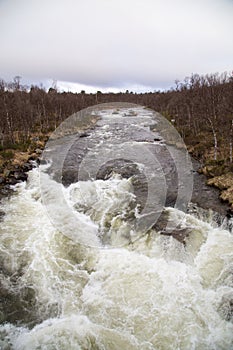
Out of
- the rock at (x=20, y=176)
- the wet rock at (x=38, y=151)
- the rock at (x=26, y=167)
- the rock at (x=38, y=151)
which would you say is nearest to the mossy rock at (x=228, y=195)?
the rock at (x=20, y=176)

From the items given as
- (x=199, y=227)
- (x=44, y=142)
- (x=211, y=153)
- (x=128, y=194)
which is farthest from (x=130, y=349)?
(x=44, y=142)

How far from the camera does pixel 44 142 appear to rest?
33656 millimetres

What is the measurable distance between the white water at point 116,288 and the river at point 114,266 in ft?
0.12

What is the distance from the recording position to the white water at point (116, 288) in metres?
8.44

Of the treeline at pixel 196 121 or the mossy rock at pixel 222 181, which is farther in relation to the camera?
the treeline at pixel 196 121

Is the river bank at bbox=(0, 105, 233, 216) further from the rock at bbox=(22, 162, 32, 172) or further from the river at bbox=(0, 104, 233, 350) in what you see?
the river at bbox=(0, 104, 233, 350)

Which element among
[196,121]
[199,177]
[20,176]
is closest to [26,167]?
[20,176]

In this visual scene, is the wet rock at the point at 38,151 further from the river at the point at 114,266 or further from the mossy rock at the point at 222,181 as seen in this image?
the mossy rock at the point at 222,181

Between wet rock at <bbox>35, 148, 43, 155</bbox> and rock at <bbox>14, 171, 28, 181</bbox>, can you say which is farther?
wet rock at <bbox>35, 148, 43, 155</bbox>

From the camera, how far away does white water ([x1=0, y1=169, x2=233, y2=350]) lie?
8438 millimetres

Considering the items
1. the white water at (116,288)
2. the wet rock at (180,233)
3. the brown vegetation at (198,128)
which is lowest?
the white water at (116,288)

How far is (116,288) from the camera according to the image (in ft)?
33.8

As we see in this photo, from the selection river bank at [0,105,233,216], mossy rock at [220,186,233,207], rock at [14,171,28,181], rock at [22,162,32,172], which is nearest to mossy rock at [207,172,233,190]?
river bank at [0,105,233,216]

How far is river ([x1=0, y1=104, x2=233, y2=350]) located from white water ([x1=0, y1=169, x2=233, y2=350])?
0.04 meters
